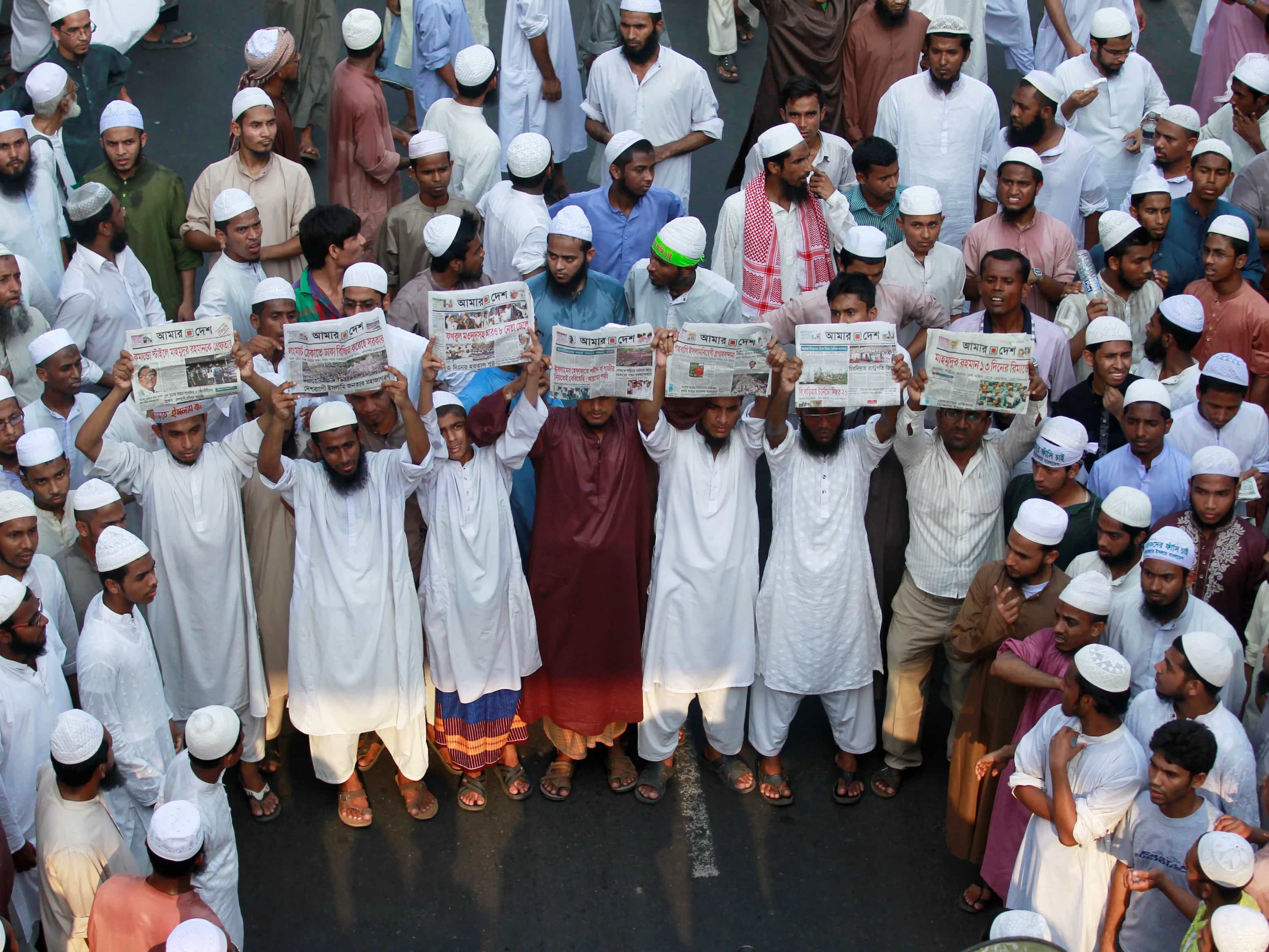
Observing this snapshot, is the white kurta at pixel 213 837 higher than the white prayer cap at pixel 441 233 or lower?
lower

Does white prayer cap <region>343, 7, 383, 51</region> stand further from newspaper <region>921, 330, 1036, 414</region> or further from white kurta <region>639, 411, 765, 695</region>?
newspaper <region>921, 330, 1036, 414</region>

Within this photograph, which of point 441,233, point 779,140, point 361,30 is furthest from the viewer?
point 361,30

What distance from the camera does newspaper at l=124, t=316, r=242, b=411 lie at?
5496mm

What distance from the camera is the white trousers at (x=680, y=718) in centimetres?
622

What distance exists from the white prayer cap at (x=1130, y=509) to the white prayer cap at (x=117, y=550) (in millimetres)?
3589

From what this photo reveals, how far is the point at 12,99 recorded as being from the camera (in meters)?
8.16

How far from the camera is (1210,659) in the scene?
4.74 metres

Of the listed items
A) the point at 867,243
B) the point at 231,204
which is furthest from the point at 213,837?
the point at 867,243

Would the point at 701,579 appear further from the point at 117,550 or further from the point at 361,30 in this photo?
the point at 361,30

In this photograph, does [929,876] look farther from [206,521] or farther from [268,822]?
[206,521]

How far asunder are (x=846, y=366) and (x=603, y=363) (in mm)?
963

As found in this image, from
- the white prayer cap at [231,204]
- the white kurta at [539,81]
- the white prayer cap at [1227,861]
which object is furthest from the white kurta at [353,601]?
the white kurta at [539,81]

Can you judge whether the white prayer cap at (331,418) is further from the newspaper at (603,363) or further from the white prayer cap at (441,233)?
the white prayer cap at (441,233)

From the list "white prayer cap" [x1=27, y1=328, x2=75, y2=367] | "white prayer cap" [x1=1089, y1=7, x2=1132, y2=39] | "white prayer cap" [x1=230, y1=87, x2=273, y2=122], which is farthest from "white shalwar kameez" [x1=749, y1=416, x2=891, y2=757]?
"white prayer cap" [x1=1089, y1=7, x2=1132, y2=39]
